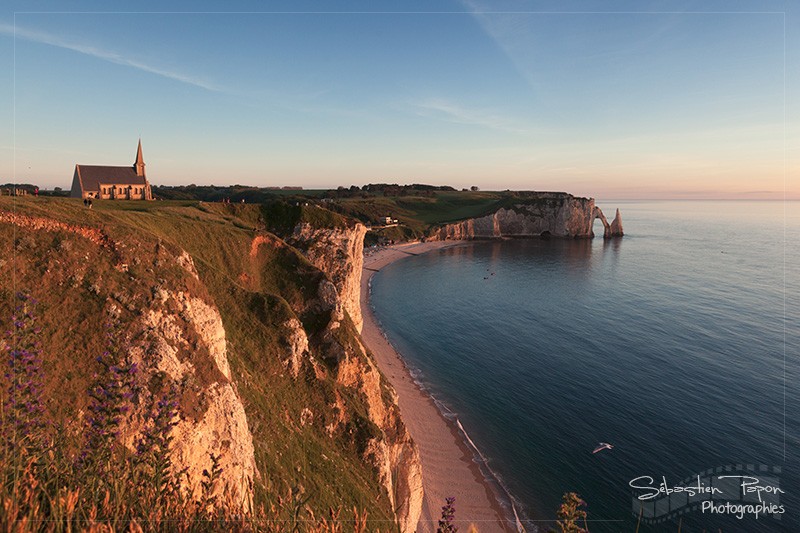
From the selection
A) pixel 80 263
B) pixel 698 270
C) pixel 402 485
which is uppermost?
pixel 80 263

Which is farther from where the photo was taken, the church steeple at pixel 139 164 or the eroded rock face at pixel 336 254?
the church steeple at pixel 139 164

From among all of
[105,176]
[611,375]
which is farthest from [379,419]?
[105,176]

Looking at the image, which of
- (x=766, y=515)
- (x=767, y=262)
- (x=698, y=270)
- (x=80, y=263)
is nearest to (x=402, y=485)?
(x=80, y=263)

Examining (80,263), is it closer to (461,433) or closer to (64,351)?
(64,351)

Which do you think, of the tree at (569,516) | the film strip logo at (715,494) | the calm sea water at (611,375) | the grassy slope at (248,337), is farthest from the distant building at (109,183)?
the film strip logo at (715,494)

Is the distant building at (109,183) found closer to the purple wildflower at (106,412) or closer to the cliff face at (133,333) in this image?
the cliff face at (133,333)

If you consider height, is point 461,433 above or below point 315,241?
below

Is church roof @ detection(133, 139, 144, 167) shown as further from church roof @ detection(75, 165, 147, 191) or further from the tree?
the tree
